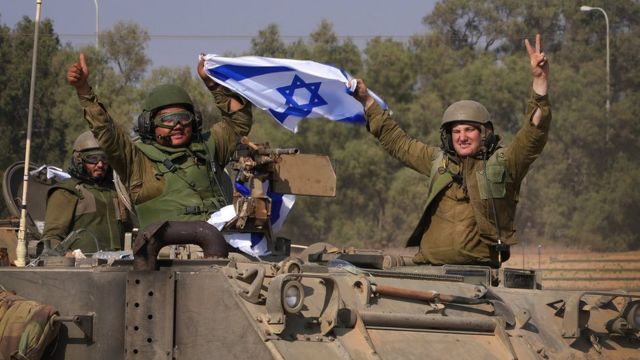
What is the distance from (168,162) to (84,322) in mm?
2847

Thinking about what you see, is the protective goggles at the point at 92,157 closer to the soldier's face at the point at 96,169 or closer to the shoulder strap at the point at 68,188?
the soldier's face at the point at 96,169

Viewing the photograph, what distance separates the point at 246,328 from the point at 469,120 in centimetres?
403

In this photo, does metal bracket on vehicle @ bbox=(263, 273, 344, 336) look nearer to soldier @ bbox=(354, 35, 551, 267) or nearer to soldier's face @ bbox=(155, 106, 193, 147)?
soldier @ bbox=(354, 35, 551, 267)

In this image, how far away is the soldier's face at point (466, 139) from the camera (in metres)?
11.0

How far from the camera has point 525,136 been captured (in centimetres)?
1055

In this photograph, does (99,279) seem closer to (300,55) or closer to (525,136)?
(525,136)

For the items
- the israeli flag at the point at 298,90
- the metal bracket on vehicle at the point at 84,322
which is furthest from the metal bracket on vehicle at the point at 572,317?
the israeli flag at the point at 298,90

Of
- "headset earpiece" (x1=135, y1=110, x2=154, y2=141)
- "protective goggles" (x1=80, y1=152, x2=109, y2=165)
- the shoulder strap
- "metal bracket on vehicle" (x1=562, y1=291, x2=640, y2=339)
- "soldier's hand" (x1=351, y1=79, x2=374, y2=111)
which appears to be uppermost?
"soldier's hand" (x1=351, y1=79, x2=374, y2=111)

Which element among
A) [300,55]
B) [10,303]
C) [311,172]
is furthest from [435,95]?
[10,303]

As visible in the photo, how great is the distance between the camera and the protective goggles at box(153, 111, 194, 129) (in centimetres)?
1095

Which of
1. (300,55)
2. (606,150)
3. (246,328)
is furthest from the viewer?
(300,55)

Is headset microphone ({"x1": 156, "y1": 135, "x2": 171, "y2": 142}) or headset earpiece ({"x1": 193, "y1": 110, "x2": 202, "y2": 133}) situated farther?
headset earpiece ({"x1": 193, "y1": 110, "x2": 202, "y2": 133})

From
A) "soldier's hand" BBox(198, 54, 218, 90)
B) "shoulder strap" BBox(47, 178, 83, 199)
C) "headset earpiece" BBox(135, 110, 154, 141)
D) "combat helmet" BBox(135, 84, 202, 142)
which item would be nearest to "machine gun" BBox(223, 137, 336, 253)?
"combat helmet" BBox(135, 84, 202, 142)

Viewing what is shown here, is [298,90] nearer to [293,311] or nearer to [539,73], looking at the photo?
[539,73]
